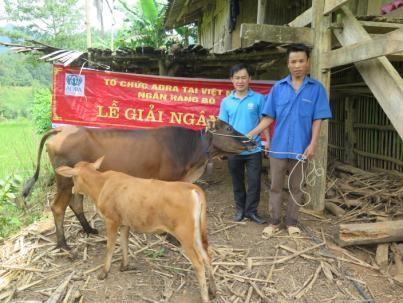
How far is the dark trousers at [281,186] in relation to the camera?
521 cm

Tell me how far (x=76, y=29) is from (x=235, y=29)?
26804 millimetres

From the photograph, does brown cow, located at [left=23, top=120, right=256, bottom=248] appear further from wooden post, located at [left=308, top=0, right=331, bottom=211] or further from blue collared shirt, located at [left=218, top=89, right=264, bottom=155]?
wooden post, located at [left=308, top=0, right=331, bottom=211]

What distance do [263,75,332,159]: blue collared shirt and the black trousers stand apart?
0.50 metres

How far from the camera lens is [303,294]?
13.5 feet

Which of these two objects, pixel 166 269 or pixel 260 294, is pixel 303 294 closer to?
pixel 260 294

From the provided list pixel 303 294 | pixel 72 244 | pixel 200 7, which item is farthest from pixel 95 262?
pixel 200 7

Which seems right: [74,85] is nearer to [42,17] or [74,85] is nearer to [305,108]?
[305,108]

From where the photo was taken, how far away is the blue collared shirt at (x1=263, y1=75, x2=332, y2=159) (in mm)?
5000

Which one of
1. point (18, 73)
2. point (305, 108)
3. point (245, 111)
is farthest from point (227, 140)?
point (18, 73)

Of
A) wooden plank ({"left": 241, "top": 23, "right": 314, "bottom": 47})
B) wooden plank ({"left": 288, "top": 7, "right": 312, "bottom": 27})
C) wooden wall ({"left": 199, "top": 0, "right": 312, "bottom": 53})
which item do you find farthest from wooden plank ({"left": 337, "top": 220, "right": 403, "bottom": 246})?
wooden wall ({"left": 199, "top": 0, "right": 312, "bottom": 53})

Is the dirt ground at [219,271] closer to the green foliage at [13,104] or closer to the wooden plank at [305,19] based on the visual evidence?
the wooden plank at [305,19]

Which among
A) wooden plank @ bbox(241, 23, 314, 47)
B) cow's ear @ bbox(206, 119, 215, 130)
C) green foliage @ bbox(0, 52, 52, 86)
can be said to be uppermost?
green foliage @ bbox(0, 52, 52, 86)

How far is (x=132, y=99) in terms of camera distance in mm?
7652

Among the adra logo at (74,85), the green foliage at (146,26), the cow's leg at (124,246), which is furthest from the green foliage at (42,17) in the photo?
the cow's leg at (124,246)
